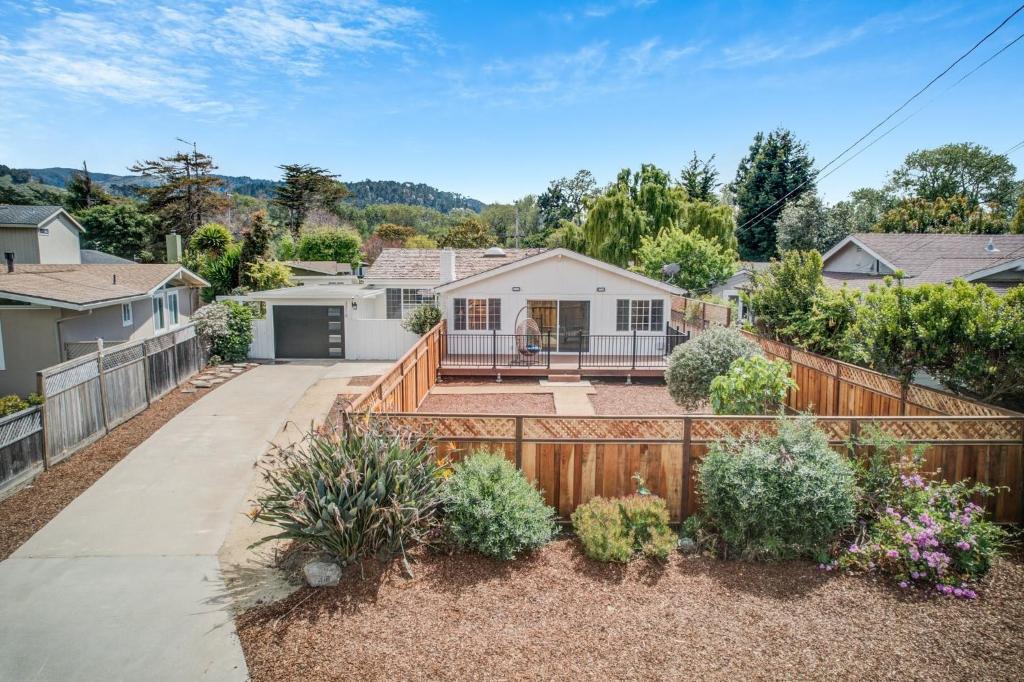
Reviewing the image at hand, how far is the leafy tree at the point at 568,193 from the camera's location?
65188mm

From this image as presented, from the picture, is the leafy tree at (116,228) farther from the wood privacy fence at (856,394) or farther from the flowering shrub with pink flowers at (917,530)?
the flowering shrub with pink flowers at (917,530)

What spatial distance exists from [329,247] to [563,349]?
3532 centimetres

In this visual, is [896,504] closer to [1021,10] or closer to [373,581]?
[373,581]

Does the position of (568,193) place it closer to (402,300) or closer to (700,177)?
(700,177)

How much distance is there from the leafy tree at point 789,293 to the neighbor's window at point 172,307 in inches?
729

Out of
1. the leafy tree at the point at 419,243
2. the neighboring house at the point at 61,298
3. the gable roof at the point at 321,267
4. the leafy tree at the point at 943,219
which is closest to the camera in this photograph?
the neighboring house at the point at 61,298

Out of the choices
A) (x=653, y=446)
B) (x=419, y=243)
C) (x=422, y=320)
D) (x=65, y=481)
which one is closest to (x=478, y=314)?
(x=422, y=320)

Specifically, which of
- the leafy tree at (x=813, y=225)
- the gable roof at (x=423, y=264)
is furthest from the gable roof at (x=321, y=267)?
the leafy tree at (x=813, y=225)

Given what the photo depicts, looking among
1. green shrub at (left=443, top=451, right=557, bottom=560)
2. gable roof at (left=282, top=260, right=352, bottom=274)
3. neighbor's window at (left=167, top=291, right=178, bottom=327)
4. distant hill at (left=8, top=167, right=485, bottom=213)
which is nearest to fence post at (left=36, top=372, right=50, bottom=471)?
green shrub at (left=443, top=451, right=557, bottom=560)

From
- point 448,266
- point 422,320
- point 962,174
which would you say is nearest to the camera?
point 422,320

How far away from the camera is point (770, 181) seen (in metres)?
46.8

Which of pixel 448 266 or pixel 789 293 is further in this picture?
pixel 448 266

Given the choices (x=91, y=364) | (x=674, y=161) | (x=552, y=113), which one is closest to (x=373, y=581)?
(x=91, y=364)

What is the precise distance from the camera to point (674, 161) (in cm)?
4216
